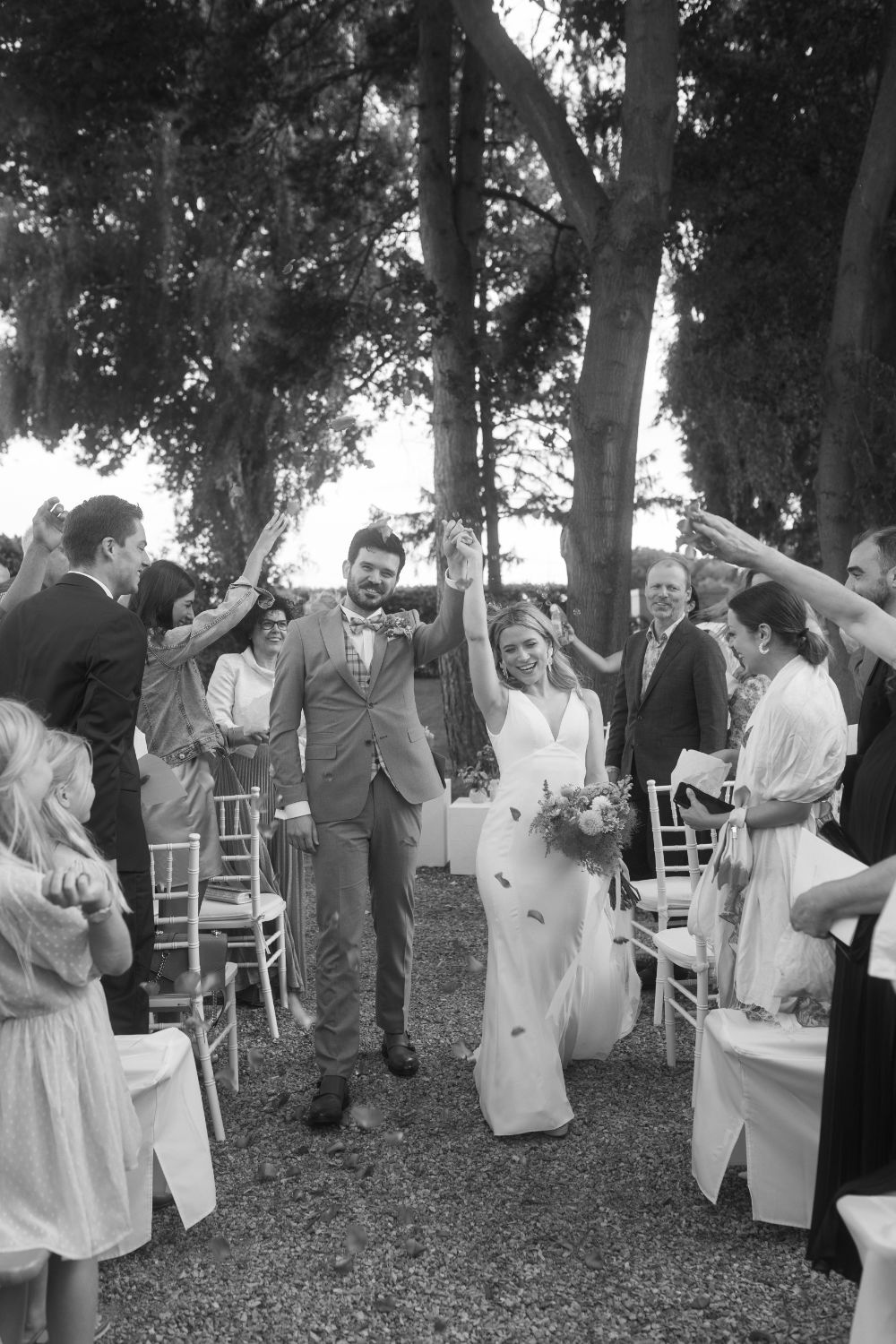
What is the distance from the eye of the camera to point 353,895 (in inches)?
162

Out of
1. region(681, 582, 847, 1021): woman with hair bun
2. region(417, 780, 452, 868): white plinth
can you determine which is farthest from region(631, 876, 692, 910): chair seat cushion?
region(417, 780, 452, 868): white plinth

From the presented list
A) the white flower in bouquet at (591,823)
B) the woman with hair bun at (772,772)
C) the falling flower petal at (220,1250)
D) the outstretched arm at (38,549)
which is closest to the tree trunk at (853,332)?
the woman with hair bun at (772,772)

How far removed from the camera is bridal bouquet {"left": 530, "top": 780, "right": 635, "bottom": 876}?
150 inches

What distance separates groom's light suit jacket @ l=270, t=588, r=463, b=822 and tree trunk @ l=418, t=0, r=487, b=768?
193 inches

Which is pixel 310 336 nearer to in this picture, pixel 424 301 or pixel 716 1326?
pixel 424 301

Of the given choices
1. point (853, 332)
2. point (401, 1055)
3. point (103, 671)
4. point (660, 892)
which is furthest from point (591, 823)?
point (853, 332)

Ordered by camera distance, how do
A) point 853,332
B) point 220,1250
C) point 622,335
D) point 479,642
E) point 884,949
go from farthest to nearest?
point 853,332, point 622,335, point 479,642, point 220,1250, point 884,949

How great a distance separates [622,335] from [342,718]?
4632 millimetres

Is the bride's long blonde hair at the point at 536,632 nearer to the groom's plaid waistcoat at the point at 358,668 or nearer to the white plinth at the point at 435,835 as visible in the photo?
the groom's plaid waistcoat at the point at 358,668

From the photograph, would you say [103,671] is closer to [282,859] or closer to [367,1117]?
[367,1117]

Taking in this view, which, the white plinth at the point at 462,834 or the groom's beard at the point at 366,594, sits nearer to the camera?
the groom's beard at the point at 366,594

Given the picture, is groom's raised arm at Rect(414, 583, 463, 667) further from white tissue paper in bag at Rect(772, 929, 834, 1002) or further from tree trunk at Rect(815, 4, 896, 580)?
tree trunk at Rect(815, 4, 896, 580)

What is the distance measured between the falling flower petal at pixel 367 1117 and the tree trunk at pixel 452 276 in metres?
5.63

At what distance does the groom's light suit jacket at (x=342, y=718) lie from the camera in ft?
13.5
